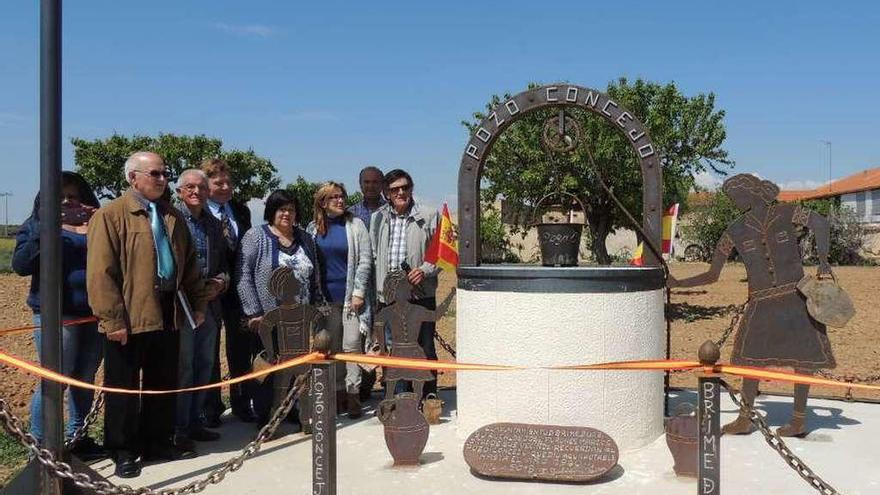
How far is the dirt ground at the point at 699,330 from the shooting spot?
26.1ft

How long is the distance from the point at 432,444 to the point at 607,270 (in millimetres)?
1708

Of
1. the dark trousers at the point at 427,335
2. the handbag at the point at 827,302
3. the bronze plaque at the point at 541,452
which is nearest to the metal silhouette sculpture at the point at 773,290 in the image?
the handbag at the point at 827,302

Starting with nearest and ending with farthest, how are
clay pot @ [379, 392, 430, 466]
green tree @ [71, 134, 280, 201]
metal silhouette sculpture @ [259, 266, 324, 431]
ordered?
1. clay pot @ [379, 392, 430, 466]
2. metal silhouette sculpture @ [259, 266, 324, 431]
3. green tree @ [71, 134, 280, 201]

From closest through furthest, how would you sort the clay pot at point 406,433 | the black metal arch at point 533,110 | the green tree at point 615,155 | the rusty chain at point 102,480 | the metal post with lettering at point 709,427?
1. the metal post with lettering at point 709,427
2. the rusty chain at point 102,480
3. the clay pot at point 406,433
4. the black metal arch at point 533,110
5. the green tree at point 615,155

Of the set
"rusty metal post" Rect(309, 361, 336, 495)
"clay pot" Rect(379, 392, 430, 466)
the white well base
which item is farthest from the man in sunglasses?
"rusty metal post" Rect(309, 361, 336, 495)

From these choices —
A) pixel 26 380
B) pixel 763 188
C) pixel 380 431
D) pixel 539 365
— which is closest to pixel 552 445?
pixel 539 365

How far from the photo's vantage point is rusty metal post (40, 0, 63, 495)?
3.74 m

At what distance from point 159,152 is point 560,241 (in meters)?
29.3

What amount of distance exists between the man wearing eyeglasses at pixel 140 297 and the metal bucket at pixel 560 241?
2.45 meters

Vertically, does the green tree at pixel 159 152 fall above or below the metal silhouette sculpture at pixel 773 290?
above

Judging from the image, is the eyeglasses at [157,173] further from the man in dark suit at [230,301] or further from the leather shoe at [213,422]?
the leather shoe at [213,422]

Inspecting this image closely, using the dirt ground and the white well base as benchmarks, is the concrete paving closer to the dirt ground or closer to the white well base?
the white well base

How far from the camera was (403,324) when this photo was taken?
5.62m

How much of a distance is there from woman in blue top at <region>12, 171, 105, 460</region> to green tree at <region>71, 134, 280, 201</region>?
85.6 feet
